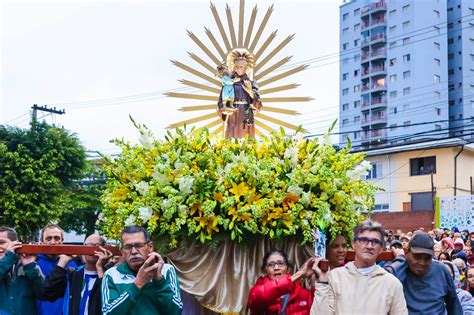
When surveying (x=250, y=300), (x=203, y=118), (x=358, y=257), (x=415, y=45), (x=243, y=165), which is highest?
(x=415, y=45)

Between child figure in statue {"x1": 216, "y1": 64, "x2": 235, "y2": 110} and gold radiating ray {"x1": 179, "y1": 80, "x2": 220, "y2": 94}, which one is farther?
child figure in statue {"x1": 216, "y1": 64, "x2": 235, "y2": 110}

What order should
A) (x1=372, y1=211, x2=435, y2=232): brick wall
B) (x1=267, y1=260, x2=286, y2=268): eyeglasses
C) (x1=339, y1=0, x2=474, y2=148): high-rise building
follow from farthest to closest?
(x1=339, y1=0, x2=474, y2=148): high-rise building < (x1=372, y1=211, x2=435, y2=232): brick wall < (x1=267, y1=260, x2=286, y2=268): eyeglasses

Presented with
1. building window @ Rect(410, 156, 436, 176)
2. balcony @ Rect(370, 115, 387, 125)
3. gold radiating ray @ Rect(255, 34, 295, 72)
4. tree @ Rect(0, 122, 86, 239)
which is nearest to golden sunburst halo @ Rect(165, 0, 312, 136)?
gold radiating ray @ Rect(255, 34, 295, 72)

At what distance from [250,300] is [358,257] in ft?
4.50

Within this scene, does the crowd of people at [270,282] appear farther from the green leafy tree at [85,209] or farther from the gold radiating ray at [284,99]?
the green leafy tree at [85,209]

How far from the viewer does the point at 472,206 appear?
19.4 meters

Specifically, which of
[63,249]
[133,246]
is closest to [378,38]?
[63,249]

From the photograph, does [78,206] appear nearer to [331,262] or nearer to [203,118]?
[203,118]

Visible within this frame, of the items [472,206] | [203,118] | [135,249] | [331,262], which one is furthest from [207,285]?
[472,206]

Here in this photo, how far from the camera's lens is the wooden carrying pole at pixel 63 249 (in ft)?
16.4

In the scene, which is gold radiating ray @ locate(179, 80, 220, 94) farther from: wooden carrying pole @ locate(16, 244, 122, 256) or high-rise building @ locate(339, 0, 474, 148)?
high-rise building @ locate(339, 0, 474, 148)

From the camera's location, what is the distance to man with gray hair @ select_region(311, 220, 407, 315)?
3.93 m

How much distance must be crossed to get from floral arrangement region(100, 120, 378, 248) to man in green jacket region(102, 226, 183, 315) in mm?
1258

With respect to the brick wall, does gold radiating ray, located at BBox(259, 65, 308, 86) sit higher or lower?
higher
